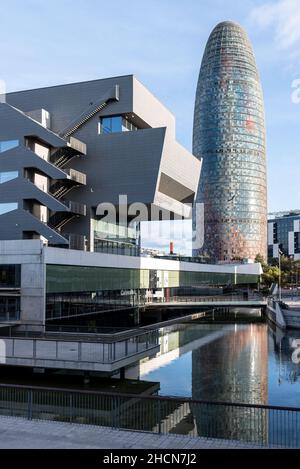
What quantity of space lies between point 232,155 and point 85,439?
597 ft

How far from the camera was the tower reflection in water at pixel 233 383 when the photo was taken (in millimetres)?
18953

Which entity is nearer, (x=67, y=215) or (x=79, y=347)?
(x=79, y=347)

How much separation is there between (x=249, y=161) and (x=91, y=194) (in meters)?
147

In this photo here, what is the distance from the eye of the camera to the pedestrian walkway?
42.1ft

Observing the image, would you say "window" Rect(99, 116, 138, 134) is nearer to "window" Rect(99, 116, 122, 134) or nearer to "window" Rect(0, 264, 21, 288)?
"window" Rect(99, 116, 122, 134)

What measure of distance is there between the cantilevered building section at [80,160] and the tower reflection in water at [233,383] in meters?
16.2

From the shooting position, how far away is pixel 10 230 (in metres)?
46.8

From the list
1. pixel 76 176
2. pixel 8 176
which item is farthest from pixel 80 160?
pixel 8 176

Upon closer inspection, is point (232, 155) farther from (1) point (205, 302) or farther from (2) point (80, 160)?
(2) point (80, 160)

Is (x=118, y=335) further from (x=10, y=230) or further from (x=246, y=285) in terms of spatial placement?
(x=246, y=285)

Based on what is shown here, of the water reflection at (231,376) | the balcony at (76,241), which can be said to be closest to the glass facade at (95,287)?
the balcony at (76,241)

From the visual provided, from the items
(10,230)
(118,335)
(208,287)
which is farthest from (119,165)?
(208,287)

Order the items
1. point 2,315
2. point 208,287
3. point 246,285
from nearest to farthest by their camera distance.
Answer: point 2,315 → point 208,287 → point 246,285

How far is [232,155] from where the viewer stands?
189250mm
